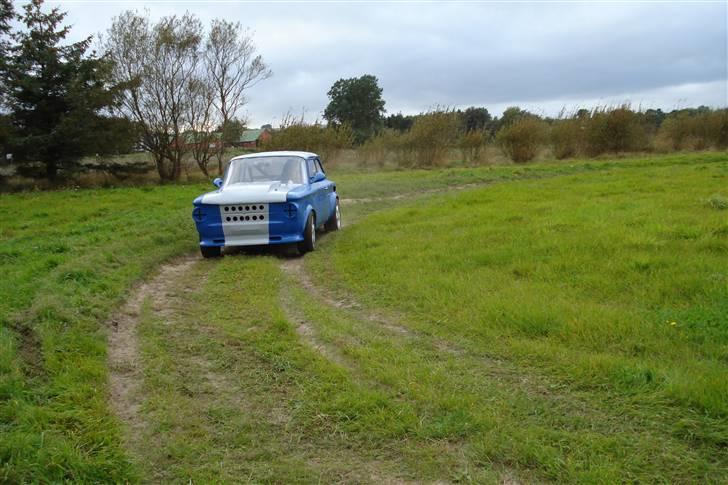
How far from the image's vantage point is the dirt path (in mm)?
3371

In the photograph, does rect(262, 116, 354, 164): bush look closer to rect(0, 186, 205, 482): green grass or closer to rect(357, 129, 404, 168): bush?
rect(357, 129, 404, 168): bush

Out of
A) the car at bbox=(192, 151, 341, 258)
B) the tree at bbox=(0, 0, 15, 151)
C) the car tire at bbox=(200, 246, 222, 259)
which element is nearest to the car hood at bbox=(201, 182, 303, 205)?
the car at bbox=(192, 151, 341, 258)

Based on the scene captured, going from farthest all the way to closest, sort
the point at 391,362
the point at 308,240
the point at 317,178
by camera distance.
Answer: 1. the point at 317,178
2. the point at 308,240
3. the point at 391,362

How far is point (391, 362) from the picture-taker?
4000 mm

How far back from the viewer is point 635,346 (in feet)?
13.3

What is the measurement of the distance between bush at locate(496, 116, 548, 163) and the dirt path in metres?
23.9

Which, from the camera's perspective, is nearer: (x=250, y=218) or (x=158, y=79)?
(x=250, y=218)

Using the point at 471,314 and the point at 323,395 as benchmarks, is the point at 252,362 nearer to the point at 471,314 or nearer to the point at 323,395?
the point at 323,395

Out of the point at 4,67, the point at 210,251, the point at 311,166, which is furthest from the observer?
the point at 4,67

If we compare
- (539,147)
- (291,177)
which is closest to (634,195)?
(291,177)

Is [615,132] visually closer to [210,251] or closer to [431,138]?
[431,138]

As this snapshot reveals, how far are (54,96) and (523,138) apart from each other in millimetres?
21527

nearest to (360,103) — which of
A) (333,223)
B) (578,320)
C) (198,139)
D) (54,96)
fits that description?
(198,139)

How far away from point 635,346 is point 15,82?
892 inches
